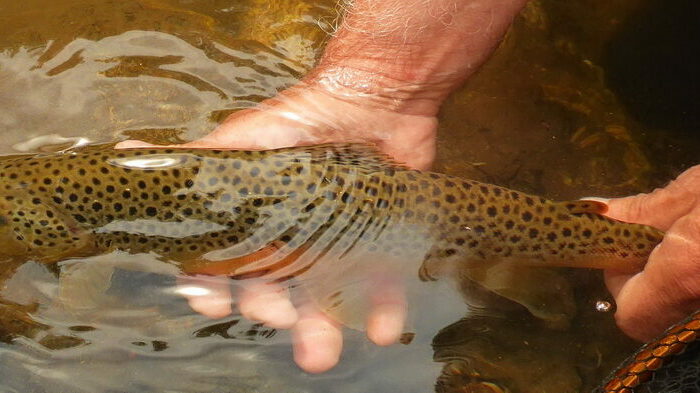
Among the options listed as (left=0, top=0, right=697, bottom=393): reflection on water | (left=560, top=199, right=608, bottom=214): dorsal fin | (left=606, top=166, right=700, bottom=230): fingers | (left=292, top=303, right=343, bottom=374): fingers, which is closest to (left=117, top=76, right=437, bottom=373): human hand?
(left=292, top=303, right=343, bottom=374): fingers

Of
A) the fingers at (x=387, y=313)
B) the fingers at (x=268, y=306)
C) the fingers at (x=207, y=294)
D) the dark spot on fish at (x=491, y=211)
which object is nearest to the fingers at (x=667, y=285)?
the dark spot on fish at (x=491, y=211)

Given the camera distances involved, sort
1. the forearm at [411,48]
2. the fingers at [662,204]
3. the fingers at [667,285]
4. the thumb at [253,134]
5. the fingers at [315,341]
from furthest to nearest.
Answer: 1. the forearm at [411,48]
2. the fingers at [662,204]
3. the thumb at [253,134]
4. the fingers at [315,341]
5. the fingers at [667,285]

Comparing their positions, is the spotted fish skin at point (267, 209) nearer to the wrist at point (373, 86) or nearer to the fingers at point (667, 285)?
the fingers at point (667, 285)

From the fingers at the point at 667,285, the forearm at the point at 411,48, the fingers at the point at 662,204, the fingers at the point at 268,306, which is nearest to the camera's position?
the fingers at the point at 667,285

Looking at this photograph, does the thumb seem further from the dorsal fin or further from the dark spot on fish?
the dorsal fin

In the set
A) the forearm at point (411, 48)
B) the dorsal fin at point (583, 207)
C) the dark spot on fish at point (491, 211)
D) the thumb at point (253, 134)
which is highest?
the forearm at point (411, 48)

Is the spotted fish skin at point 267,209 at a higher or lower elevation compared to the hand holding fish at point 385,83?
lower
